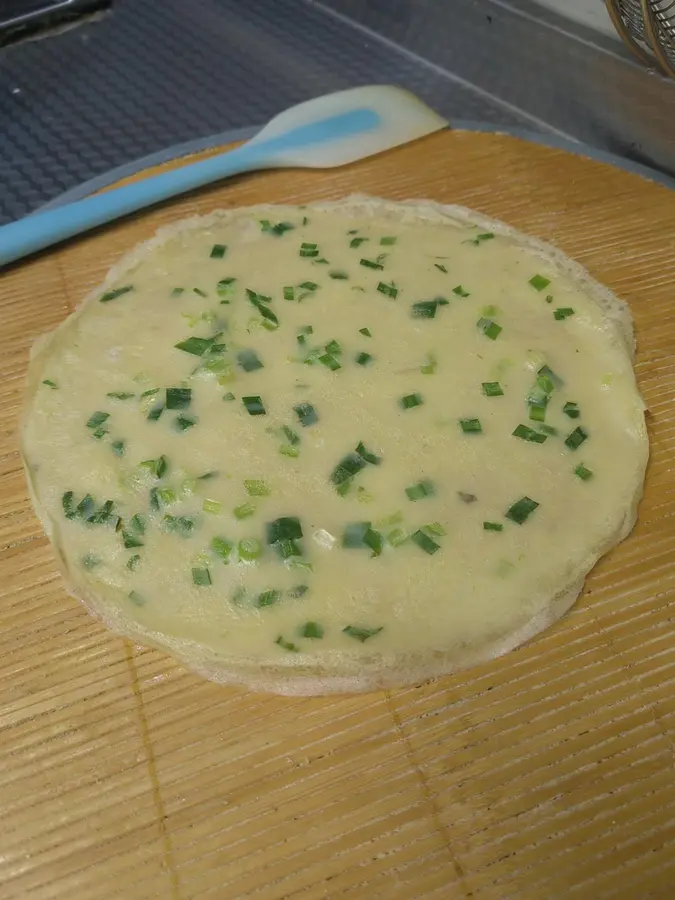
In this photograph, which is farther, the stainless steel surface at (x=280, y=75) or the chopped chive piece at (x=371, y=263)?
the stainless steel surface at (x=280, y=75)

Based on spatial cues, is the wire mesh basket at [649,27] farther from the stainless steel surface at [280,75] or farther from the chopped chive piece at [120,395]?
the chopped chive piece at [120,395]

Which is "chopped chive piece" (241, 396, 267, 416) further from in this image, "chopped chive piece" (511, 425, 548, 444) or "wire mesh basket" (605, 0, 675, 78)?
"wire mesh basket" (605, 0, 675, 78)

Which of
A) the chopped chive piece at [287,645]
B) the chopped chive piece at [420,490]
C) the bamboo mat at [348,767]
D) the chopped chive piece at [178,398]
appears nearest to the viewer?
the bamboo mat at [348,767]

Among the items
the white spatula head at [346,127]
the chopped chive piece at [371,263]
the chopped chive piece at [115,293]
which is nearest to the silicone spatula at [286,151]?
the white spatula head at [346,127]

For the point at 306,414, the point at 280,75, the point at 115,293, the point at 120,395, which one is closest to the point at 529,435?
the point at 306,414

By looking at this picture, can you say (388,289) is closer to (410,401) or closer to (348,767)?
(410,401)

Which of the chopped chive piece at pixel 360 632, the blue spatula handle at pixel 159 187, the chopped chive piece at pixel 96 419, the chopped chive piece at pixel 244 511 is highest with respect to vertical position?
the blue spatula handle at pixel 159 187

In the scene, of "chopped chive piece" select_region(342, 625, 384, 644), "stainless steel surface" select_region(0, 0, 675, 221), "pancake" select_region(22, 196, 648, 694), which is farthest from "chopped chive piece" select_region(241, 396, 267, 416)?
"stainless steel surface" select_region(0, 0, 675, 221)
